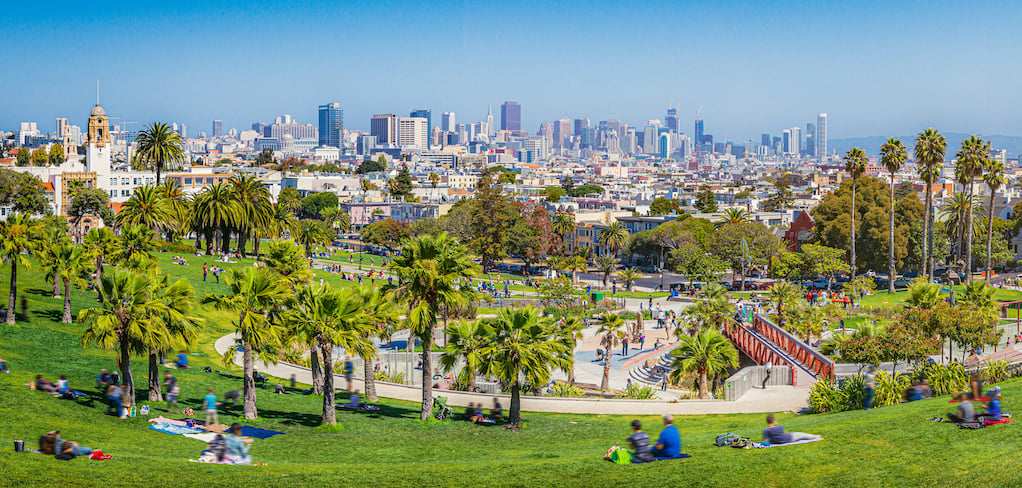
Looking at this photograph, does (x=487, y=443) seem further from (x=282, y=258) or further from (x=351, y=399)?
(x=282, y=258)

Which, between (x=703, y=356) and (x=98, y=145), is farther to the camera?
(x=98, y=145)

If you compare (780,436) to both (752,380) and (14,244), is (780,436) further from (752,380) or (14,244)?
(14,244)

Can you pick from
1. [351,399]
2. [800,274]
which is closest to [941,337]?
Result: [351,399]

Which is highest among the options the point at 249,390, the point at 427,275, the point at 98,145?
the point at 98,145

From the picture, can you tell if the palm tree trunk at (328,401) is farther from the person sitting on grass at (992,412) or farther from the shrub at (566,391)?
the person sitting on grass at (992,412)

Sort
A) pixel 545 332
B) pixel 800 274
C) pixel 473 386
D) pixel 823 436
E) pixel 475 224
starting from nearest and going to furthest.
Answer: pixel 823 436 → pixel 545 332 → pixel 473 386 → pixel 800 274 → pixel 475 224

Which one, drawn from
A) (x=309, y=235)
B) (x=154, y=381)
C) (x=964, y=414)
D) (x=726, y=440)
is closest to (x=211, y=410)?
(x=154, y=381)

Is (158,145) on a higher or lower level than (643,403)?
higher
